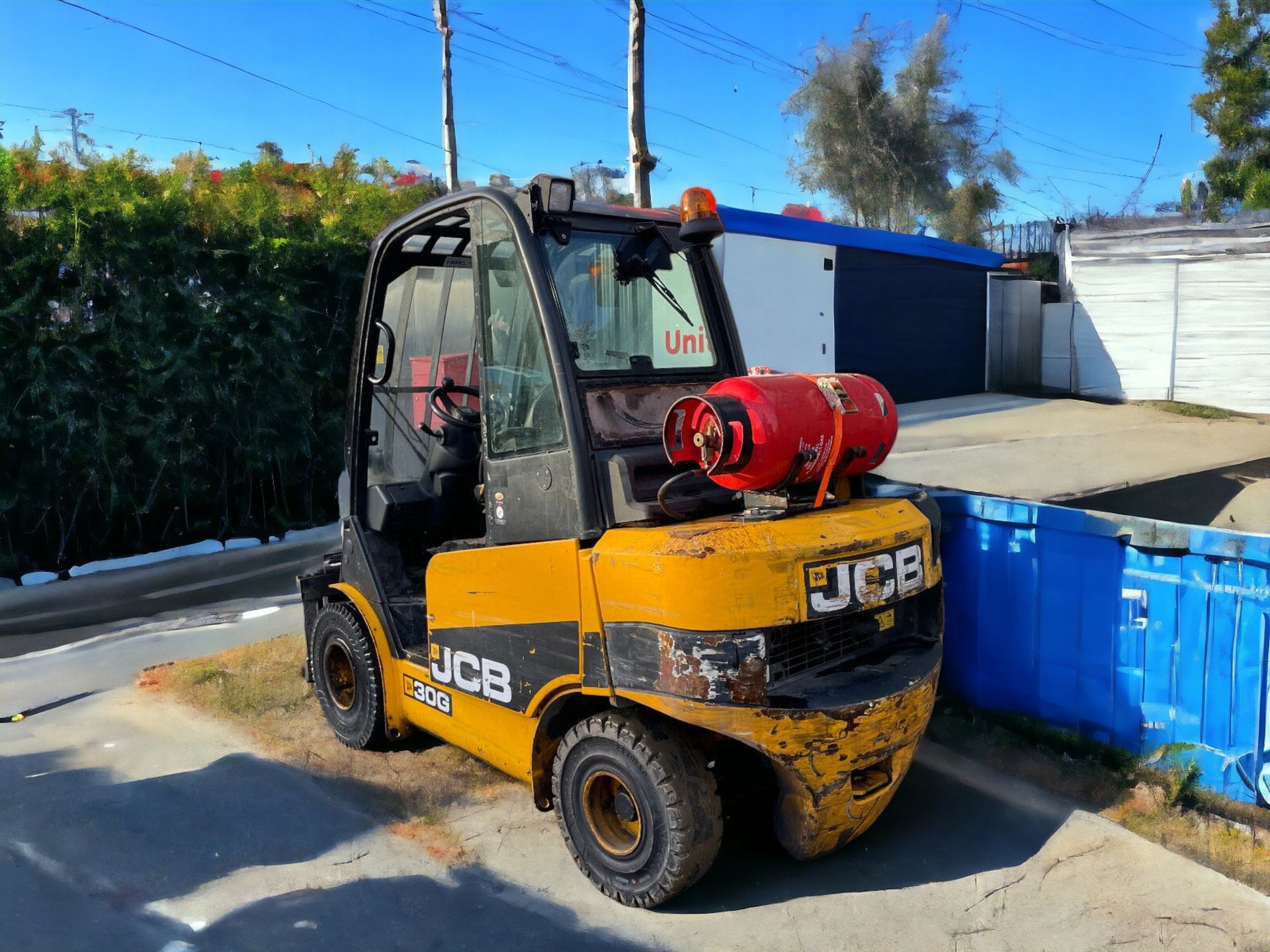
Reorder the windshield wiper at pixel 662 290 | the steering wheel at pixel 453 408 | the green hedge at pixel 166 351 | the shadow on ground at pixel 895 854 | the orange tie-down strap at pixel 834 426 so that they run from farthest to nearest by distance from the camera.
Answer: the green hedge at pixel 166 351 < the steering wheel at pixel 453 408 < the windshield wiper at pixel 662 290 < the shadow on ground at pixel 895 854 < the orange tie-down strap at pixel 834 426

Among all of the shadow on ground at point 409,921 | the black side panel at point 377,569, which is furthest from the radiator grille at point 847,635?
the black side panel at point 377,569

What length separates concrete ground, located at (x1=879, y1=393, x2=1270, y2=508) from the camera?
996cm

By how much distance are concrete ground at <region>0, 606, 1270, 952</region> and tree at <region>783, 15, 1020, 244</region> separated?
Result: 2954 cm

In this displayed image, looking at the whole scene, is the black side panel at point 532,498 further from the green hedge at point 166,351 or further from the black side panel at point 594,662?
the green hedge at point 166,351

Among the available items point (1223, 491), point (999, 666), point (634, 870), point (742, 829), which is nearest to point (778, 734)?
point (634, 870)

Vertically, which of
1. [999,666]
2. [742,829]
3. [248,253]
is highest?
[248,253]

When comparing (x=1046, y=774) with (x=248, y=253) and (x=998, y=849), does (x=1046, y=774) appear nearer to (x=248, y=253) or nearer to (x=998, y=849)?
(x=998, y=849)

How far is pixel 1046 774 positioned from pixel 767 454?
2.27 meters

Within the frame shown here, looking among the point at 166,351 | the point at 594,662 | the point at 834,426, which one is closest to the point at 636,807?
the point at 594,662

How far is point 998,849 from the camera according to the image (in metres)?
3.83

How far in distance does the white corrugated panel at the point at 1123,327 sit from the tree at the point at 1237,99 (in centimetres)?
911

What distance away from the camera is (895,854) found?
3.81m

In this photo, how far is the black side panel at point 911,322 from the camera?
16.6m

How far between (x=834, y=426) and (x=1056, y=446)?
10.0m
